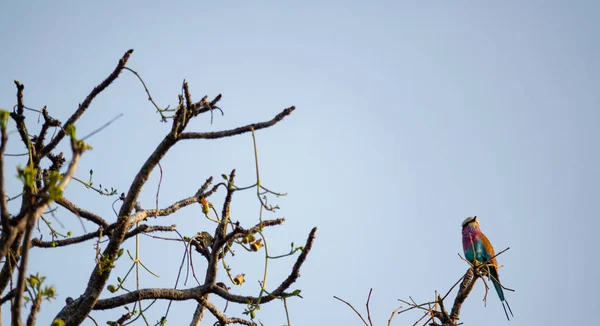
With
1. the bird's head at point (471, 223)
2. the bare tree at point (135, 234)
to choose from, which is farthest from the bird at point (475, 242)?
the bare tree at point (135, 234)

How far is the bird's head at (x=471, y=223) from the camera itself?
10700mm

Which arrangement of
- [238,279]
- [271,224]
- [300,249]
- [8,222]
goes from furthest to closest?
[238,279] < [271,224] < [300,249] < [8,222]

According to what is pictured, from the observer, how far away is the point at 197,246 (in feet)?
12.8

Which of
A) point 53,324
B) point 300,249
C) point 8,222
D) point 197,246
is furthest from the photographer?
point 197,246

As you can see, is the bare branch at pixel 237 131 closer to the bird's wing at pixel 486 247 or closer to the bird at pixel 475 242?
the bird at pixel 475 242

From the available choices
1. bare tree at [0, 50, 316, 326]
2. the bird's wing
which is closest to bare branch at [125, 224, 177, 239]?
bare tree at [0, 50, 316, 326]

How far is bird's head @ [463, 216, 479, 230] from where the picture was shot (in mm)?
10700

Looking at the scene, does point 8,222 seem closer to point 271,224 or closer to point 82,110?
point 82,110

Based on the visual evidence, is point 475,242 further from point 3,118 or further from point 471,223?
point 3,118

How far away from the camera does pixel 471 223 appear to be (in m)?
10.8

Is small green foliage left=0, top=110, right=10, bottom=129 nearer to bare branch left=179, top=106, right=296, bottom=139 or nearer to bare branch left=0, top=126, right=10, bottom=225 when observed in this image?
bare branch left=0, top=126, right=10, bottom=225

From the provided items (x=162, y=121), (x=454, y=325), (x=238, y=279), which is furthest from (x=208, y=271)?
(x=454, y=325)

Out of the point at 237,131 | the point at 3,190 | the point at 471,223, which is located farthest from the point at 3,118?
the point at 471,223

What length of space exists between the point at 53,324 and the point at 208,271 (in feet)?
3.55
